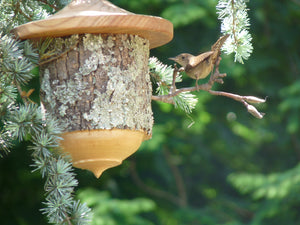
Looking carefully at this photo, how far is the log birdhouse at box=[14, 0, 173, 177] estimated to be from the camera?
78.4 inches

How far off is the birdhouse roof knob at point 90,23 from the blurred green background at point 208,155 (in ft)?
13.4

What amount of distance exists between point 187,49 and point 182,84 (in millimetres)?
466

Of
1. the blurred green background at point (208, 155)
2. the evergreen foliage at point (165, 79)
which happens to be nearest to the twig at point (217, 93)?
the evergreen foliage at point (165, 79)

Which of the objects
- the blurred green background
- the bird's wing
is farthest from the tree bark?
the blurred green background

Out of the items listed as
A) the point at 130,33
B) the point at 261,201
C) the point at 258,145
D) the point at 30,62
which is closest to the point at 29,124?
the point at 30,62

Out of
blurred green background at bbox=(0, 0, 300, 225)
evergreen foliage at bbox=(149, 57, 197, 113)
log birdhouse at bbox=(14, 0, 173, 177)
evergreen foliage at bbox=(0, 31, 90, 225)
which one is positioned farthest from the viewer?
blurred green background at bbox=(0, 0, 300, 225)

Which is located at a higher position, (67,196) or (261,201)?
(67,196)

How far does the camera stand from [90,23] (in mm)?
1892

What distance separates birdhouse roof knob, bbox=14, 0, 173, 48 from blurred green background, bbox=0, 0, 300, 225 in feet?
13.4

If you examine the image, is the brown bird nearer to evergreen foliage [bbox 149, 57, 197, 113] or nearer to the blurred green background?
evergreen foliage [bbox 149, 57, 197, 113]

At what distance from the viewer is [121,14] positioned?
1.92 metres

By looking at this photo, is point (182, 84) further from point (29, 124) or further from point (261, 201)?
point (29, 124)

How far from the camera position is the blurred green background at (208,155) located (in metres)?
6.62

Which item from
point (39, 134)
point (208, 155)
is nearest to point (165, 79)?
point (39, 134)
